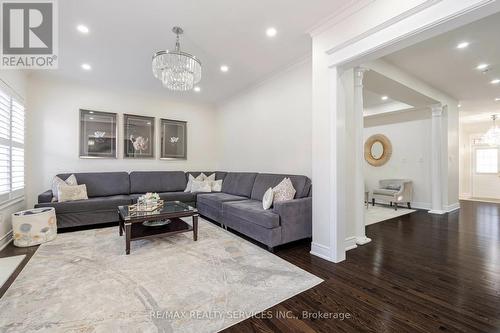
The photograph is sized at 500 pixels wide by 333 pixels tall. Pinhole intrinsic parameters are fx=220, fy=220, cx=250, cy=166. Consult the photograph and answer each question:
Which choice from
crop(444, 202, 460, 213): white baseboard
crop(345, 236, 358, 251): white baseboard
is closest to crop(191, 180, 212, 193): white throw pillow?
crop(345, 236, 358, 251): white baseboard

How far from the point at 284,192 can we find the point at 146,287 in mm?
2103

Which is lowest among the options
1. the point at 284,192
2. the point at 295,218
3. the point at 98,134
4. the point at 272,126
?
the point at 295,218

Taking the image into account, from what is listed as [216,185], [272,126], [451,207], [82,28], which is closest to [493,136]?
[451,207]

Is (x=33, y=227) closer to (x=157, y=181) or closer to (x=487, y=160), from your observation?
(x=157, y=181)

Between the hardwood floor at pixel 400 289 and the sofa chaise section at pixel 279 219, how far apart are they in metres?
0.22

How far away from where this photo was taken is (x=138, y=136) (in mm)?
5230

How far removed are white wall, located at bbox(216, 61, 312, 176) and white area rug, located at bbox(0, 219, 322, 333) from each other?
1.81 metres

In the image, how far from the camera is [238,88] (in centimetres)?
506

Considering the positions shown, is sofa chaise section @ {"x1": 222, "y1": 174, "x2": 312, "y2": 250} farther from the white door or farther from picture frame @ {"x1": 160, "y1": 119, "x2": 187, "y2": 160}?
the white door

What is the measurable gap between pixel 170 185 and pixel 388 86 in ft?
16.3

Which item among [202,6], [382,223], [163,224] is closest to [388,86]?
[382,223]

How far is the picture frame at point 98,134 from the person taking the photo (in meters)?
4.63

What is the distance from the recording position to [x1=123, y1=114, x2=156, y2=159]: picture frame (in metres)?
5.10

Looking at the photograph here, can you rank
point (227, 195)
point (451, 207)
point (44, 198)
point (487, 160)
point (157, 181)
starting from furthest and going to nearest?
point (487, 160) < point (451, 207) < point (157, 181) < point (227, 195) < point (44, 198)
